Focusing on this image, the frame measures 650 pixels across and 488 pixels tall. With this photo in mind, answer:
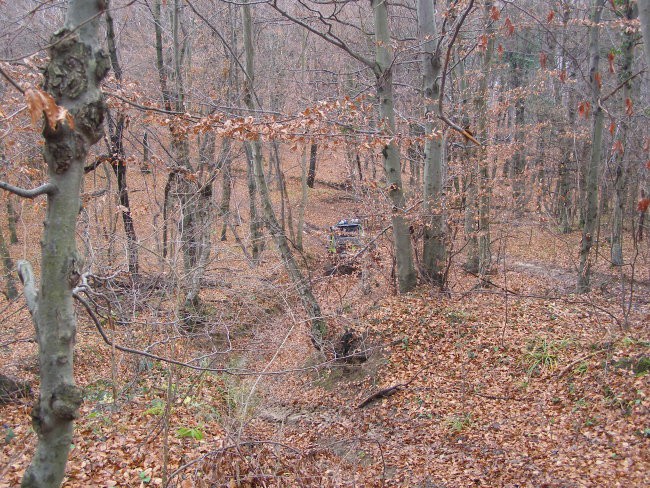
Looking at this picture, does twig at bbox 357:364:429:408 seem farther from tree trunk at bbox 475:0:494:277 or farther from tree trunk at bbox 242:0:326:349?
tree trunk at bbox 475:0:494:277

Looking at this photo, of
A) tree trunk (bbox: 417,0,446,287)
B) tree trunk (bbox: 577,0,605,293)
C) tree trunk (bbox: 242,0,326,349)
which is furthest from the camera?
tree trunk (bbox: 577,0,605,293)

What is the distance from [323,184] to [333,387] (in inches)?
971

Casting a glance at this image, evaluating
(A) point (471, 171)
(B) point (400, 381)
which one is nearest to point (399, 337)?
(B) point (400, 381)

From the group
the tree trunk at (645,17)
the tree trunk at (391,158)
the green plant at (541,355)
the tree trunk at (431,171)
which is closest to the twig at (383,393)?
the green plant at (541,355)

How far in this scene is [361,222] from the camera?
1175 centimetres

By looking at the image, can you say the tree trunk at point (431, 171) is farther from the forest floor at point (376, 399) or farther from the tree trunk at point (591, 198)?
the tree trunk at point (591, 198)

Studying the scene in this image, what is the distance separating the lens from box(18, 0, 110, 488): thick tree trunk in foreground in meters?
2.26

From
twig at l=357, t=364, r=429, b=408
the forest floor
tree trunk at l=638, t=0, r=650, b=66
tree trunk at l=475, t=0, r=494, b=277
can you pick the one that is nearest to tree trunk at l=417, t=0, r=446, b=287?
the forest floor

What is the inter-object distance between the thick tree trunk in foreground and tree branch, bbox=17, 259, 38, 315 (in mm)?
153

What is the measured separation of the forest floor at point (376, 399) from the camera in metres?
5.15

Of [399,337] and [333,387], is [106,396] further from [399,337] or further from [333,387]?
[399,337]

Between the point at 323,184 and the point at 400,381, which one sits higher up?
the point at 323,184

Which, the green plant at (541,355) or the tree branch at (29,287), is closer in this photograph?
the tree branch at (29,287)

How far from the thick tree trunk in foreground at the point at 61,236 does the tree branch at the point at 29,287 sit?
15 cm
